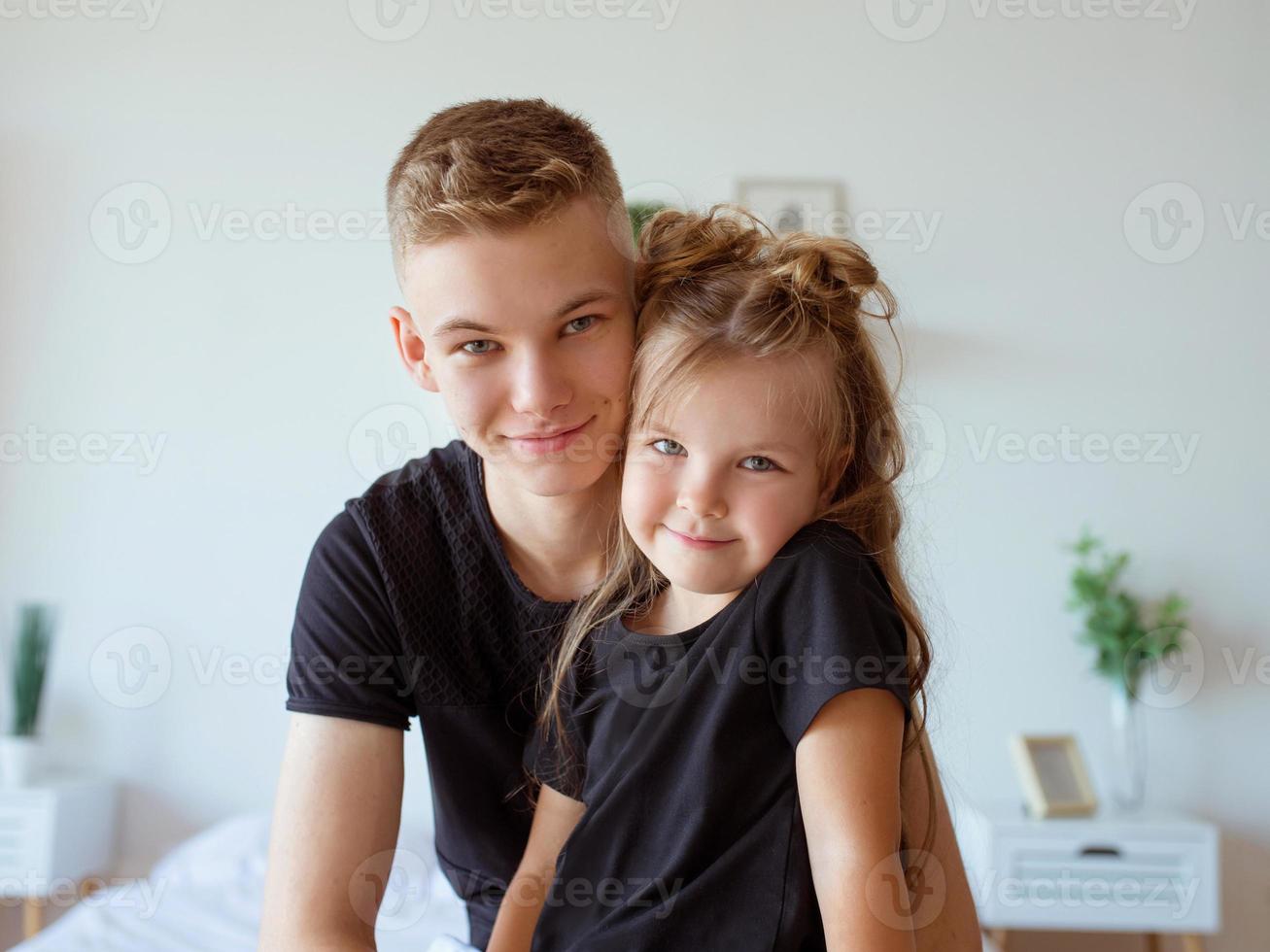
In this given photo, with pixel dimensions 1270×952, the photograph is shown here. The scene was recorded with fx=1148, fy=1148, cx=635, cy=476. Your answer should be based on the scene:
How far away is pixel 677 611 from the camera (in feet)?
3.98

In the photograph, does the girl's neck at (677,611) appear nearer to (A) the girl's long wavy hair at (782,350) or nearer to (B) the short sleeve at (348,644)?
(A) the girl's long wavy hair at (782,350)

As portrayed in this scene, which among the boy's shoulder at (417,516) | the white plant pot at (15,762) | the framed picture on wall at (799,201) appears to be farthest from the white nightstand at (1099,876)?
the white plant pot at (15,762)

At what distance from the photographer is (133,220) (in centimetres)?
352

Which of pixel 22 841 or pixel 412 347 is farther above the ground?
pixel 412 347

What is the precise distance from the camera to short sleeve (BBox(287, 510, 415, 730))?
1314 mm

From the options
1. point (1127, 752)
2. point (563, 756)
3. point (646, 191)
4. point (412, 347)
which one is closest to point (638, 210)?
point (646, 191)

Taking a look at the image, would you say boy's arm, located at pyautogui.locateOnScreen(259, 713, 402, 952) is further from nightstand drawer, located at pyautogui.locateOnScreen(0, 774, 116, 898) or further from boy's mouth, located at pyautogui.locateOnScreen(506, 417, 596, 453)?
nightstand drawer, located at pyautogui.locateOnScreen(0, 774, 116, 898)

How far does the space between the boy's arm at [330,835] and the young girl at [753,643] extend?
Answer: 177 mm

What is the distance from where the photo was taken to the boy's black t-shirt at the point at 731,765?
101 cm

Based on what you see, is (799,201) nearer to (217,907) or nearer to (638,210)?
(638,210)

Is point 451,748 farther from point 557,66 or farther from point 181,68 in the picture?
point 181,68

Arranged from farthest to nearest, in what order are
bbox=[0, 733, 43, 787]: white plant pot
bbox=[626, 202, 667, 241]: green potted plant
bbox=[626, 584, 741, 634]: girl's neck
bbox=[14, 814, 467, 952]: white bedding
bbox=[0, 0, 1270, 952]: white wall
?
1. bbox=[0, 0, 1270, 952]: white wall
2. bbox=[0, 733, 43, 787]: white plant pot
3. bbox=[626, 202, 667, 241]: green potted plant
4. bbox=[14, 814, 467, 952]: white bedding
5. bbox=[626, 584, 741, 634]: girl's neck

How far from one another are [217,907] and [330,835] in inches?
53.5

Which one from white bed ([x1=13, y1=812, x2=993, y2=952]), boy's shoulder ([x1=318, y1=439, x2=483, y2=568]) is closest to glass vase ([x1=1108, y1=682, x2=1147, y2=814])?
white bed ([x1=13, y1=812, x2=993, y2=952])
